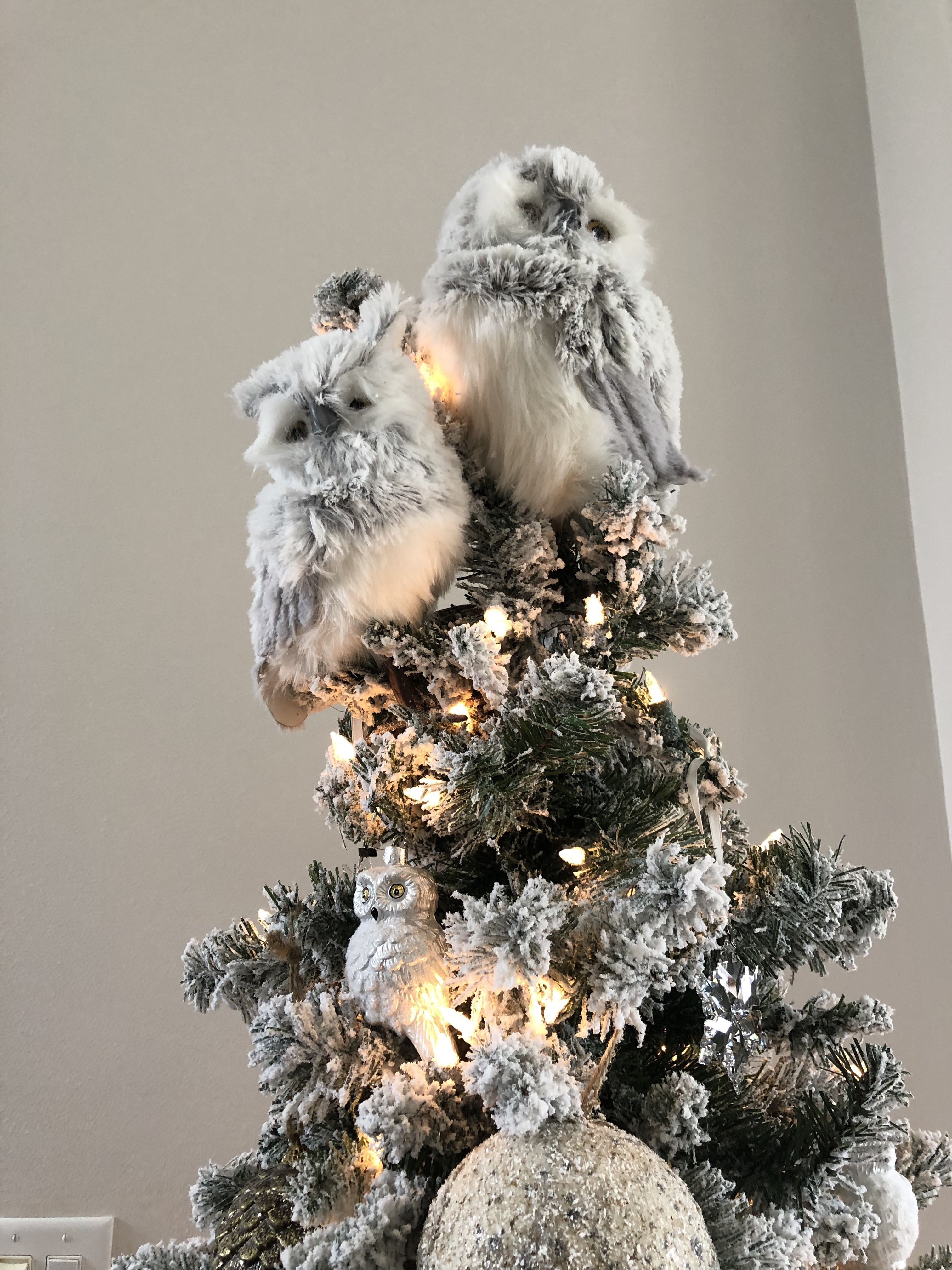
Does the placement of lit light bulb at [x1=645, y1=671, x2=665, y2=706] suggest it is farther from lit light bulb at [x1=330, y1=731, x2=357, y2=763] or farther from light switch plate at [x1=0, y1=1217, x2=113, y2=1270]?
light switch plate at [x1=0, y1=1217, x2=113, y2=1270]

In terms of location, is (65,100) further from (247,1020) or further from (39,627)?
(247,1020)

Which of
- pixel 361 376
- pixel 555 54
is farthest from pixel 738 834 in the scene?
pixel 555 54

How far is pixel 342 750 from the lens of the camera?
61 centimetres

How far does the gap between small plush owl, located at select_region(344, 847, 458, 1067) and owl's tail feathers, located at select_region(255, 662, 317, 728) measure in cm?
14

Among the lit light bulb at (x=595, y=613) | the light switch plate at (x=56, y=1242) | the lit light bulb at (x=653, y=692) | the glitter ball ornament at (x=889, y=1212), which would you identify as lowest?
the light switch plate at (x=56, y=1242)

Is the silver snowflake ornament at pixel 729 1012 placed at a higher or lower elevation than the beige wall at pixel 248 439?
lower

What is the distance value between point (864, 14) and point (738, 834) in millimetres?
1289

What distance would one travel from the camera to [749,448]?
1254 millimetres

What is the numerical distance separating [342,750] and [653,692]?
0.20 m

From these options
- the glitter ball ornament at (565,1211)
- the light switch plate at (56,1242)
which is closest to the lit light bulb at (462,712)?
the glitter ball ornament at (565,1211)

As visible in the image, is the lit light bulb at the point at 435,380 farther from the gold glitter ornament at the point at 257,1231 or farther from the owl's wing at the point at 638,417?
the gold glitter ornament at the point at 257,1231

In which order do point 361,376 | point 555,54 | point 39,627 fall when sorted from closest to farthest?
point 361,376 → point 39,627 → point 555,54

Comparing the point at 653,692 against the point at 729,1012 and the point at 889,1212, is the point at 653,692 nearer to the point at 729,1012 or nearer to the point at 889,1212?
the point at 729,1012

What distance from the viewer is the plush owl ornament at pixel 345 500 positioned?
1.80 feet
